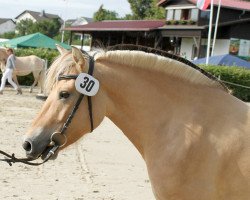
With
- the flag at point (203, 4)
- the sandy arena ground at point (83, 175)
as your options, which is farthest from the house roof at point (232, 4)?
the sandy arena ground at point (83, 175)

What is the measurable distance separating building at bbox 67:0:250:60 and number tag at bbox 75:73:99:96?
26.1 metres

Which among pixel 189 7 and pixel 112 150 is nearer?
pixel 112 150

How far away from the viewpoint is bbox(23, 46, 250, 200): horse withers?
2795 mm

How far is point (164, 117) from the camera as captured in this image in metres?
2.97

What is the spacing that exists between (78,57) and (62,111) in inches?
14.3

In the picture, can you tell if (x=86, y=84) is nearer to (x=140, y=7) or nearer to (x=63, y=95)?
(x=63, y=95)

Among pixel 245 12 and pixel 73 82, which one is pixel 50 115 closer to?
pixel 73 82

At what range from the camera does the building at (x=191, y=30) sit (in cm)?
3041

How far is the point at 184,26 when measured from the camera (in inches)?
1206

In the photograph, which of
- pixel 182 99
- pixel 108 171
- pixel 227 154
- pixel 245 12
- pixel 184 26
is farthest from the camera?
pixel 245 12

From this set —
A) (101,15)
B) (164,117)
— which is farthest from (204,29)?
(101,15)

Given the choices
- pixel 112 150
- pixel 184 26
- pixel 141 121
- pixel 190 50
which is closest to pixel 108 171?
pixel 112 150

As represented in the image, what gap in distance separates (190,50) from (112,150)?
2569 cm

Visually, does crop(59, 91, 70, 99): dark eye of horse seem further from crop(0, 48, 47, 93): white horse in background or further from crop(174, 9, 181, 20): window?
crop(174, 9, 181, 20): window
